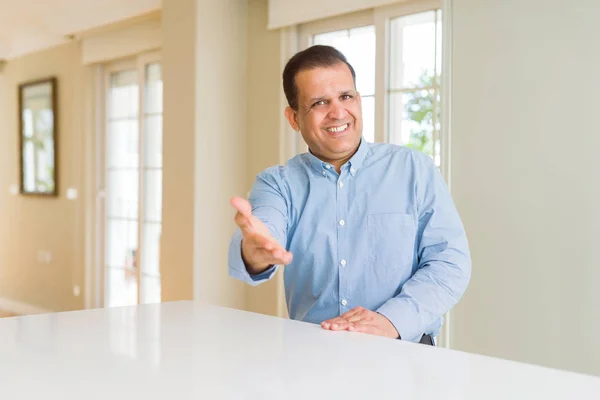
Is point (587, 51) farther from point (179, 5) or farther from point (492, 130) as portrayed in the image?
point (179, 5)

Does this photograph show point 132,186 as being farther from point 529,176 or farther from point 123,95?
point 529,176

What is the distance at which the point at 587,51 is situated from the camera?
290cm

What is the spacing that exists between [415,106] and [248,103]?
4.49 ft

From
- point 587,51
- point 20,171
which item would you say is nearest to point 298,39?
point 587,51

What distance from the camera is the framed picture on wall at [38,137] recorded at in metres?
6.46

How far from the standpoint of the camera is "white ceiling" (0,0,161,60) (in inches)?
204

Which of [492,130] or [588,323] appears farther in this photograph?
[492,130]

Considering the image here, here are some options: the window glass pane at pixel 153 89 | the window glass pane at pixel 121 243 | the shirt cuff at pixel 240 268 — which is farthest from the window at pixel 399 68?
the window glass pane at pixel 121 243

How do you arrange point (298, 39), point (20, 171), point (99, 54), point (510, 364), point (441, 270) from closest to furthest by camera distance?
1. point (510, 364)
2. point (441, 270)
3. point (298, 39)
4. point (99, 54)
5. point (20, 171)

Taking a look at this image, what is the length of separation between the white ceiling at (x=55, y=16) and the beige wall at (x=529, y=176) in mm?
2643

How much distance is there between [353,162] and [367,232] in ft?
0.66

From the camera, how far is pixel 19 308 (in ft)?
22.7

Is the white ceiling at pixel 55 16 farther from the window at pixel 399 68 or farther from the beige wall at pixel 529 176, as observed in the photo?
the beige wall at pixel 529 176

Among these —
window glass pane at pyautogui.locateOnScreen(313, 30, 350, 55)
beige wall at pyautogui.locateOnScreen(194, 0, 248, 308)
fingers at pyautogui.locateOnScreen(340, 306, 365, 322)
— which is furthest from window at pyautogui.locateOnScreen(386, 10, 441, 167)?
fingers at pyautogui.locateOnScreen(340, 306, 365, 322)
